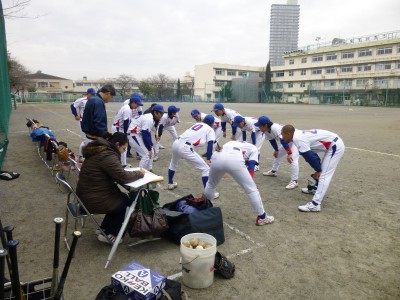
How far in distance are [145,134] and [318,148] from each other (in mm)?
3750

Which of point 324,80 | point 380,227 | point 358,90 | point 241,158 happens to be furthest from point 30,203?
point 324,80

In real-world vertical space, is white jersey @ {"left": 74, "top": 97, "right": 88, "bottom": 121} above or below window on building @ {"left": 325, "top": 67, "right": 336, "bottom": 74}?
below

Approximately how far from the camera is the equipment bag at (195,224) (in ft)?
13.1

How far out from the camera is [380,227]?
4711 millimetres

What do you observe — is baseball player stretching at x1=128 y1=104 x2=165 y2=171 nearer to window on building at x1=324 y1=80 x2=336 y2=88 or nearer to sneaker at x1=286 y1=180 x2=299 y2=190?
sneaker at x1=286 y1=180 x2=299 y2=190

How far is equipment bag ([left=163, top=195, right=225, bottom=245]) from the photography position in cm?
398

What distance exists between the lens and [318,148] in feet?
18.5

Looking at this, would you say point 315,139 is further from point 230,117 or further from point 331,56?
point 331,56

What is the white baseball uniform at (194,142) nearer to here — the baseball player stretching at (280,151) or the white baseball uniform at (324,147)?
the baseball player stretching at (280,151)

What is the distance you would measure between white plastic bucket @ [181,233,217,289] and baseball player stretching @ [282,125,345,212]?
2761 mm

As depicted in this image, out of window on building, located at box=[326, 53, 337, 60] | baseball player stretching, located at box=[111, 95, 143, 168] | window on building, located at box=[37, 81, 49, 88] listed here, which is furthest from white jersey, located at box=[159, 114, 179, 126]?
window on building, located at box=[37, 81, 49, 88]

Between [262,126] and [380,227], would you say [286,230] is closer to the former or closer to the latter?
[380,227]

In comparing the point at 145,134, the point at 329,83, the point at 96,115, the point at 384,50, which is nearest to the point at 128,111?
the point at 145,134

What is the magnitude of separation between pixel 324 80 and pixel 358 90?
367 inches
